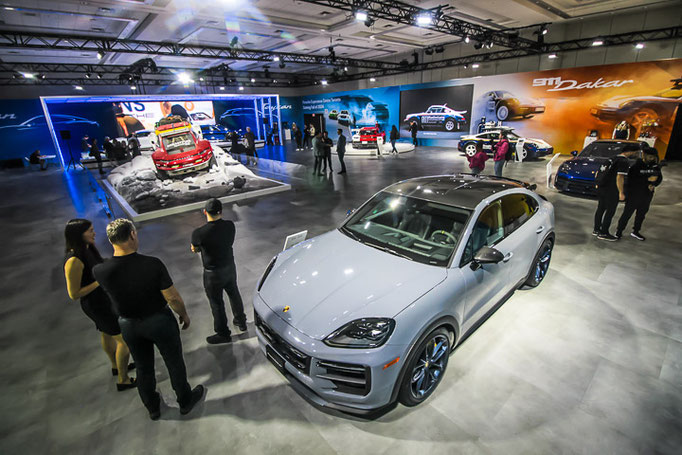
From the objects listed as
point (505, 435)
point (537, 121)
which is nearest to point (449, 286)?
point (505, 435)

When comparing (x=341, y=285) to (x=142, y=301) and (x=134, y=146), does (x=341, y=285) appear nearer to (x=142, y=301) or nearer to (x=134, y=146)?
(x=142, y=301)

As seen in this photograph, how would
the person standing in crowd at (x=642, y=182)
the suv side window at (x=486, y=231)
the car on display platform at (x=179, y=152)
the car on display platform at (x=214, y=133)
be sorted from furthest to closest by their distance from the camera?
1. the car on display platform at (x=214, y=133)
2. the car on display platform at (x=179, y=152)
3. the person standing in crowd at (x=642, y=182)
4. the suv side window at (x=486, y=231)

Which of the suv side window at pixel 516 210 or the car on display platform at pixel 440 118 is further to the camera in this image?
the car on display platform at pixel 440 118

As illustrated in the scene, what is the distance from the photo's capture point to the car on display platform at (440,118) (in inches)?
771

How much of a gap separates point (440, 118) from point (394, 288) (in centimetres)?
1997

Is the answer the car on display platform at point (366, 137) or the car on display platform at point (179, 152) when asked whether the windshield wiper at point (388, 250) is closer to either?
the car on display platform at point (179, 152)

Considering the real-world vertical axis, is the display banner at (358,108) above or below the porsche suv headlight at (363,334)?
above

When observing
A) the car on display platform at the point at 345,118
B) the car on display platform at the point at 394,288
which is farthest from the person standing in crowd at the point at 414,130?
the car on display platform at the point at 394,288

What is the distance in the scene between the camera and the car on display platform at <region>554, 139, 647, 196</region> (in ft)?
26.5

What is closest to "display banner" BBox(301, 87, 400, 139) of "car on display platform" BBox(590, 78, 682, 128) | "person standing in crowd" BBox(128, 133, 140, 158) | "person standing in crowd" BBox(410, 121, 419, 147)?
"person standing in crowd" BBox(410, 121, 419, 147)

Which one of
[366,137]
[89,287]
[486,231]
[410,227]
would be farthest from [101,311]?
[366,137]

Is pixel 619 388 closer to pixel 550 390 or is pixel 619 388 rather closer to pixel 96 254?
pixel 550 390

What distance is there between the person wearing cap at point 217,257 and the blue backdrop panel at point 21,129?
24.6m

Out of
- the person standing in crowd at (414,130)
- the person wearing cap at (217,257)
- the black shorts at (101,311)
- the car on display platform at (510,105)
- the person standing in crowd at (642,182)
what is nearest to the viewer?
the black shorts at (101,311)
